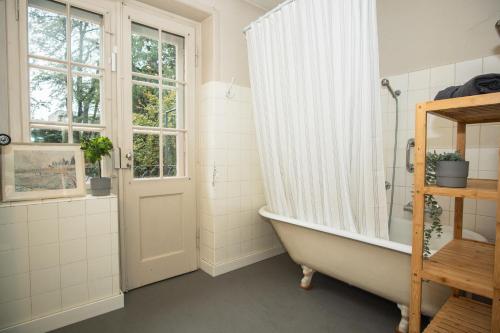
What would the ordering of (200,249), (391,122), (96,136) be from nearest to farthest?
(96,136) < (391,122) < (200,249)

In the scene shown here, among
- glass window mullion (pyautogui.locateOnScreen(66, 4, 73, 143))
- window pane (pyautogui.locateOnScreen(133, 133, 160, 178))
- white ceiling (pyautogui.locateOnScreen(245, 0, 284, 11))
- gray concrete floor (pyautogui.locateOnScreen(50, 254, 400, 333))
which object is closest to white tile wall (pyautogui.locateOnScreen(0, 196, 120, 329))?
gray concrete floor (pyautogui.locateOnScreen(50, 254, 400, 333))

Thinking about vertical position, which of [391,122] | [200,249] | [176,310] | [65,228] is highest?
[391,122]

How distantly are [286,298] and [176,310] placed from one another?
821 mm

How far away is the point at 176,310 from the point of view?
6.43 feet

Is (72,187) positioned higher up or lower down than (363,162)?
lower down

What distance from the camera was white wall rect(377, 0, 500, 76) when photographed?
6.38 ft

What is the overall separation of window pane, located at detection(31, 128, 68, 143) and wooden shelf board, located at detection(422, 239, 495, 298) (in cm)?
231

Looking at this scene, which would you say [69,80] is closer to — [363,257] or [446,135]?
[363,257]

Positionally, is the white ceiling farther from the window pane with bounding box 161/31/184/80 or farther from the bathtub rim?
the bathtub rim

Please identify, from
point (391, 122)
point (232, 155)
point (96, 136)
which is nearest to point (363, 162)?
point (391, 122)

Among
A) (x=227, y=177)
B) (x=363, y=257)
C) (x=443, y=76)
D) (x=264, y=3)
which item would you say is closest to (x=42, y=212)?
(x=227, y=177)

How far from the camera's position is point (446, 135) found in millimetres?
2123

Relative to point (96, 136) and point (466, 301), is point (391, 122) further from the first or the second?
point (96, 136)

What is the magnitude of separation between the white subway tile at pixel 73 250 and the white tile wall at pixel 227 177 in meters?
1.03
